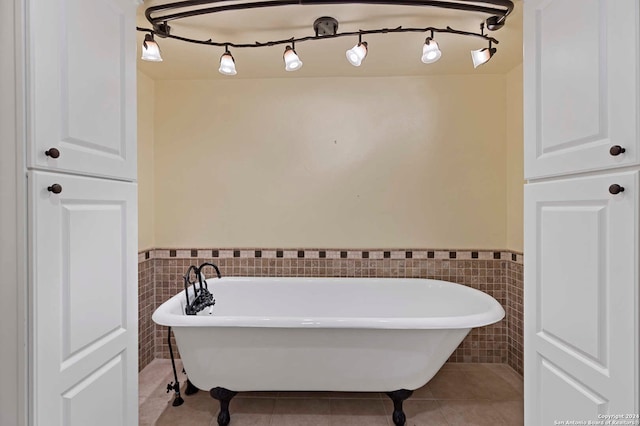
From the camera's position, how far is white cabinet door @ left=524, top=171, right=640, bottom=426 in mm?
799

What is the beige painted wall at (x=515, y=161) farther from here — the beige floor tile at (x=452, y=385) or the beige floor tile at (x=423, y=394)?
the beige floor tile at (x=423, y=394)

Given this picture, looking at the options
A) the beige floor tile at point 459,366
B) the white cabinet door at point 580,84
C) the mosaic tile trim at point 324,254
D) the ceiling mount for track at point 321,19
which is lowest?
the beige floor tile at point 459,366

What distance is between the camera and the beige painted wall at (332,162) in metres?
2.71

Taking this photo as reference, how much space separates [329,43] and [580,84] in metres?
1.60

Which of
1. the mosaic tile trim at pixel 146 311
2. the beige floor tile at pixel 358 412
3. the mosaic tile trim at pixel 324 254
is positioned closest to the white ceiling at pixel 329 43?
the mosaic tile trim at pixel 324 254

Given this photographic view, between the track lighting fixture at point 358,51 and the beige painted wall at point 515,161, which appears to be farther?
the beige painted wall at point 515,161

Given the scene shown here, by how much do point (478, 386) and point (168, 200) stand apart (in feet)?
9.13

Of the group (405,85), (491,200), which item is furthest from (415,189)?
(405,85)

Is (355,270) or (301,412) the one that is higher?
(355,270)

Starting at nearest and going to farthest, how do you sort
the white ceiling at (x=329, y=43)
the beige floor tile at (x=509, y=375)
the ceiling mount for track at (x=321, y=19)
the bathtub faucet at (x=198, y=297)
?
the ceiling mount for track at (x=321, y=19), the white ceiling at (x=329, y=43), the bathtub faucet at (x=198, y=297), the beige floor tile at (x=509, y=375)

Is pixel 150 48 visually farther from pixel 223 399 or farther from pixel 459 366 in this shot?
pixel 459 366

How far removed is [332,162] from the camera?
2754 millimetres

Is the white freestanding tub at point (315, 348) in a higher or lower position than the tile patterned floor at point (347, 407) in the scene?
higher

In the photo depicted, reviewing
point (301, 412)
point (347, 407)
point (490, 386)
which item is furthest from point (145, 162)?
point (490, 386)
